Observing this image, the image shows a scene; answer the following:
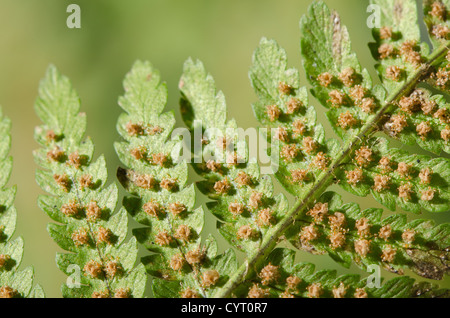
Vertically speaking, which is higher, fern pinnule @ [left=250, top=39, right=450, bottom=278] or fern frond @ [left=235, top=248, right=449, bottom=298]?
fern pinnule @ [left=250, top=39, right=450, bottom=278]

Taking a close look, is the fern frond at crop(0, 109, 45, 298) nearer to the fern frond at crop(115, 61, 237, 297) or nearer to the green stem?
the fern frond at crop(115, 61, 237, 297)

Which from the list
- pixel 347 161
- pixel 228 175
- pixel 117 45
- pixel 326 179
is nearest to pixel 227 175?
pixel 228 175

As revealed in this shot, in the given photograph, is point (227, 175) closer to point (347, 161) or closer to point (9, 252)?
point (347, 161)

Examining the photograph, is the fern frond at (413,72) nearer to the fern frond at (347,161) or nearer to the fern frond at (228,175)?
the fern frond at (347,161)

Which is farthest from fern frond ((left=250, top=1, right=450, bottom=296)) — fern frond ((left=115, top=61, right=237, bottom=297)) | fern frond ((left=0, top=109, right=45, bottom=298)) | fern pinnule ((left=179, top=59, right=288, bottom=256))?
fern frond ((left=0, top=109, right=45, bottom=298))

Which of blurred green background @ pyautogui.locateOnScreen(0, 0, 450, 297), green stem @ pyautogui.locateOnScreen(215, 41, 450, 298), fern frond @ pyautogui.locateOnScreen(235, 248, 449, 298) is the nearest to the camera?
fern frond @ pyautogui.locateOnScreen(235, 248, 449, 298)
